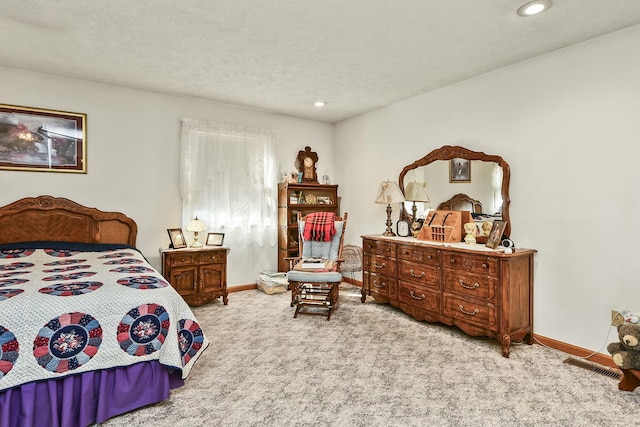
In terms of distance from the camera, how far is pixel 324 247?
15.1 feet

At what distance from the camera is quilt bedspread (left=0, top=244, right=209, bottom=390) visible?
1.89 m

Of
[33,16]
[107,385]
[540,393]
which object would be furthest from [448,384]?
[33,16]

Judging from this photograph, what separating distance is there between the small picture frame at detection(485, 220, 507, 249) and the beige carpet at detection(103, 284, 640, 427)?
904 millimetres

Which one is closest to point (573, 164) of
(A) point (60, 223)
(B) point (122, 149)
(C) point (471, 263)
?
(C) point (471, 263)

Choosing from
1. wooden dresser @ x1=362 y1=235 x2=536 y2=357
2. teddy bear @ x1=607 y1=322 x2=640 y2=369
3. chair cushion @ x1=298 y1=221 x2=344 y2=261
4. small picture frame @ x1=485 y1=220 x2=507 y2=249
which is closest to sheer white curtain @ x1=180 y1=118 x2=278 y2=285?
chair cushion @ x1=298 y1=221 x2=344 y2=261

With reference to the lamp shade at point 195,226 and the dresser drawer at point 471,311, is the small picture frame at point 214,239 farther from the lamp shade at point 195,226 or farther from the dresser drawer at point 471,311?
the dresser drawer at point 471,311

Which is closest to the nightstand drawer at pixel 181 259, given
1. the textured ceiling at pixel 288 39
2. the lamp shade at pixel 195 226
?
the lamp shade at pixel 195 226

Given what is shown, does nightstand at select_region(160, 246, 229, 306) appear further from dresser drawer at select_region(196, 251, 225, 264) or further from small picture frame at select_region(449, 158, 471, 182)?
small picture frame at select_region(449, 158, 471, 182)

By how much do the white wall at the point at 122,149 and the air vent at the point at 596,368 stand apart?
14.4ft

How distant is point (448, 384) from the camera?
250 cm

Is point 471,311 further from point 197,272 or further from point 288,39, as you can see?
point 197,272

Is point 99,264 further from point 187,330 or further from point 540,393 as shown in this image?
point 540,393

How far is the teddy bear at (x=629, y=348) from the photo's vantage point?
2.34 m

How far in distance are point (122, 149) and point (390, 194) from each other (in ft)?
10.9
